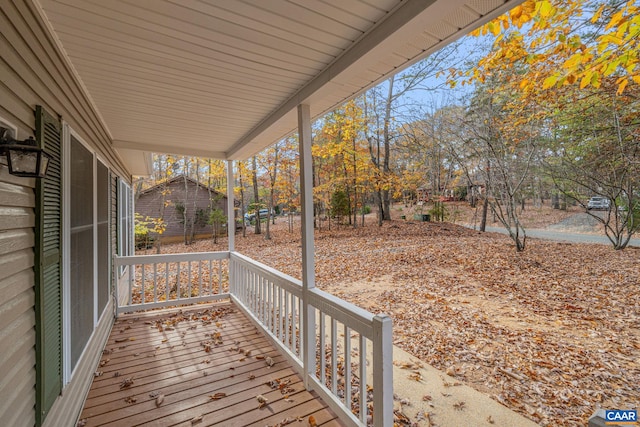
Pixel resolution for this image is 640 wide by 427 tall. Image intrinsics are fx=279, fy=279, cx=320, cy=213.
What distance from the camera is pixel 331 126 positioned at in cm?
1078

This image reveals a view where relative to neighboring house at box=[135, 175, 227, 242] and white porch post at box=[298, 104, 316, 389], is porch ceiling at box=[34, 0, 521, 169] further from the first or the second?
neighboring house at box=[135, 175, 227, 242]

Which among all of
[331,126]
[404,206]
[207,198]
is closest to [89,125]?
[331,126]

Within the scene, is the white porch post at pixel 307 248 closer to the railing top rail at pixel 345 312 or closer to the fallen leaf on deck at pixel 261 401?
the railing top rail at pixel 345 312

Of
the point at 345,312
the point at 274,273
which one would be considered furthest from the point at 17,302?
the point at 274,273

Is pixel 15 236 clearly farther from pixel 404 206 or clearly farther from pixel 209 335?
pixel 404 206

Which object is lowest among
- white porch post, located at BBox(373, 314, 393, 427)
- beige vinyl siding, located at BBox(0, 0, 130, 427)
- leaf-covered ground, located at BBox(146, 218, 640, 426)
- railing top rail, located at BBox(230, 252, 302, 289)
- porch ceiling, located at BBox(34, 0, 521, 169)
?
leaf-covered ground, located at BBox(146, 218, 640, 426)

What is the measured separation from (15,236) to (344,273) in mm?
5962

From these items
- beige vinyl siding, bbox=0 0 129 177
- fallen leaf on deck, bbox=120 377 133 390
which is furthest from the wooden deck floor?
beige vinyl siding, bbox=0 0 129 177

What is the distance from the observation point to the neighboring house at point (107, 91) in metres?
1.22

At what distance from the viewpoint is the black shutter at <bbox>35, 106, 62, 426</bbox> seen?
1.39 meters

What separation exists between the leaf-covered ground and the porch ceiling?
2.98 meters

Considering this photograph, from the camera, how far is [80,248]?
2.22 m

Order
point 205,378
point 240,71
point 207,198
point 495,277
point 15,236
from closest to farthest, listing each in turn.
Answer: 1. point 15,236
2. point 240,71
3. point 205,378
4. point 495,277
5. point 207,198

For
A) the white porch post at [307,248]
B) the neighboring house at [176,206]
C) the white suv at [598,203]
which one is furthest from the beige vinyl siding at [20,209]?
the neighboring house at [176,206]
